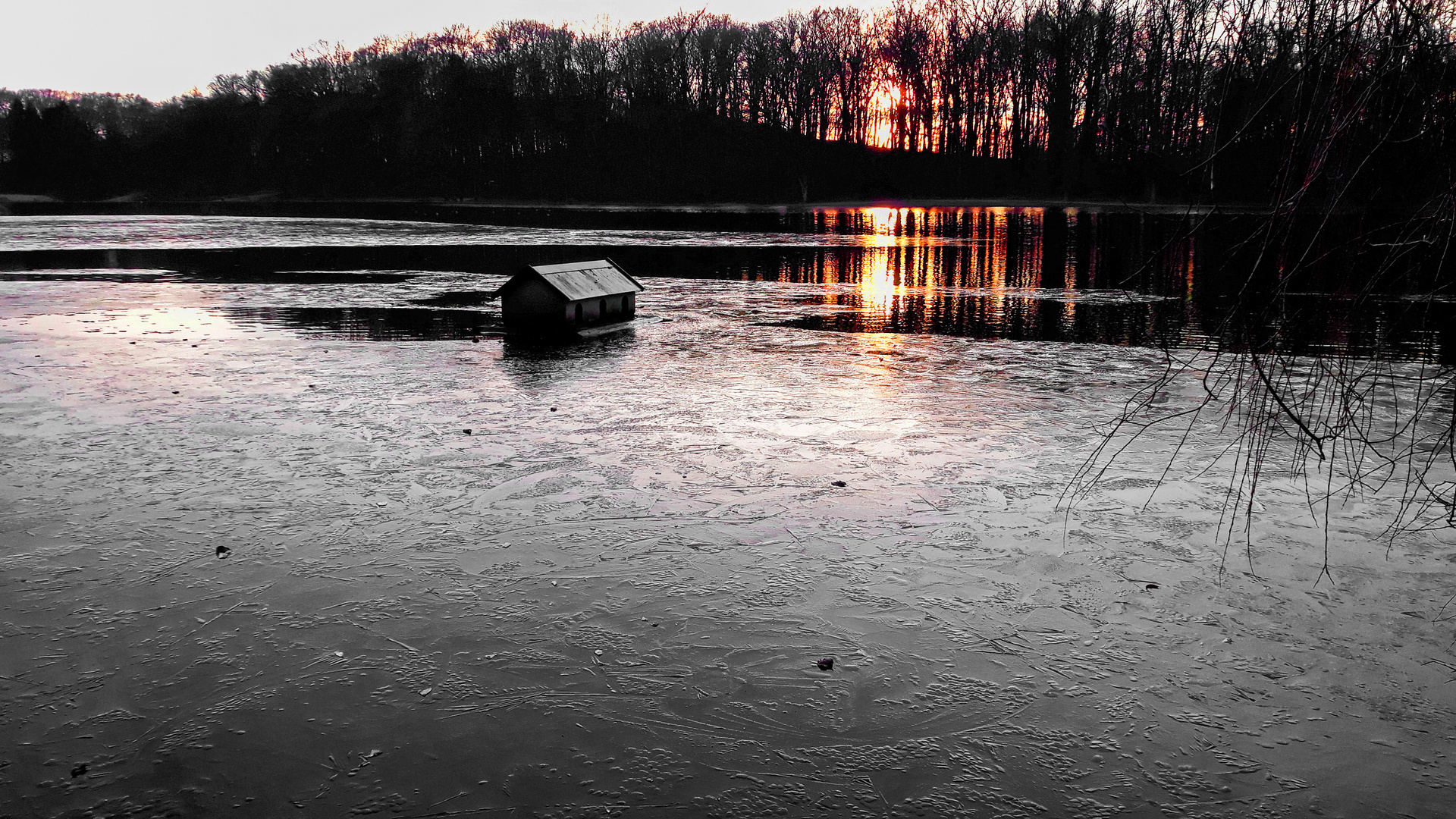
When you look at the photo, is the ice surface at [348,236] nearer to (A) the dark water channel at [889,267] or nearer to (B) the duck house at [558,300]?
(A) the dark water channel at [889,267]

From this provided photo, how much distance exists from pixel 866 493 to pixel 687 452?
4.71ft

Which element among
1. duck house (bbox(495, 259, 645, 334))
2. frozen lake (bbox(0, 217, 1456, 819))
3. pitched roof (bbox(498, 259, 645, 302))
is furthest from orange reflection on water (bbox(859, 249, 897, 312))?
frozen lake (bbox(0, 217, 1456, 819))

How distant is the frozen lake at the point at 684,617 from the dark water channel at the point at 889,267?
1.28 metres

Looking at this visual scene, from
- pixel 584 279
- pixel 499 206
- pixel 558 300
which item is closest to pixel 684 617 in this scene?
pixel 558 300

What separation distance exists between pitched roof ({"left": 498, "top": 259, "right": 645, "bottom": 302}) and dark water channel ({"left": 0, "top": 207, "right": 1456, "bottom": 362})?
1133 millimetres

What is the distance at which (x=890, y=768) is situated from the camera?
340 cm

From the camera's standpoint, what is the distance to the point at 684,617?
14.7 ft

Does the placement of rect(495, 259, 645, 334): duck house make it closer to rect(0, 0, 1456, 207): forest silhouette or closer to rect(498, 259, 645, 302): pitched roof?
rect(498, 259, 645, 302): pitched roof

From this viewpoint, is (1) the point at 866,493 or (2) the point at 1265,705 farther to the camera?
(1) the point at 866,493

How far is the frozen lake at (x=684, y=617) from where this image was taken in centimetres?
334

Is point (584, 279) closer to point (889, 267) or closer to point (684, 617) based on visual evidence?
point (684, 617)

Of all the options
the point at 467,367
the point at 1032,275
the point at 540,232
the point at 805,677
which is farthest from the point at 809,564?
the point at 540,232

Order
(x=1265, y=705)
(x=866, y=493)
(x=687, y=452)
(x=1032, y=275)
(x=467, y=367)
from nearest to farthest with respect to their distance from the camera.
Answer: (x=1265, y=705)
(x=866, y=493)
(x=687, y=452)
(x=467, y=367)
(x=1032, y=275)

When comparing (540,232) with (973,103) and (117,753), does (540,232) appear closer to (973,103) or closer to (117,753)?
(117,753)
